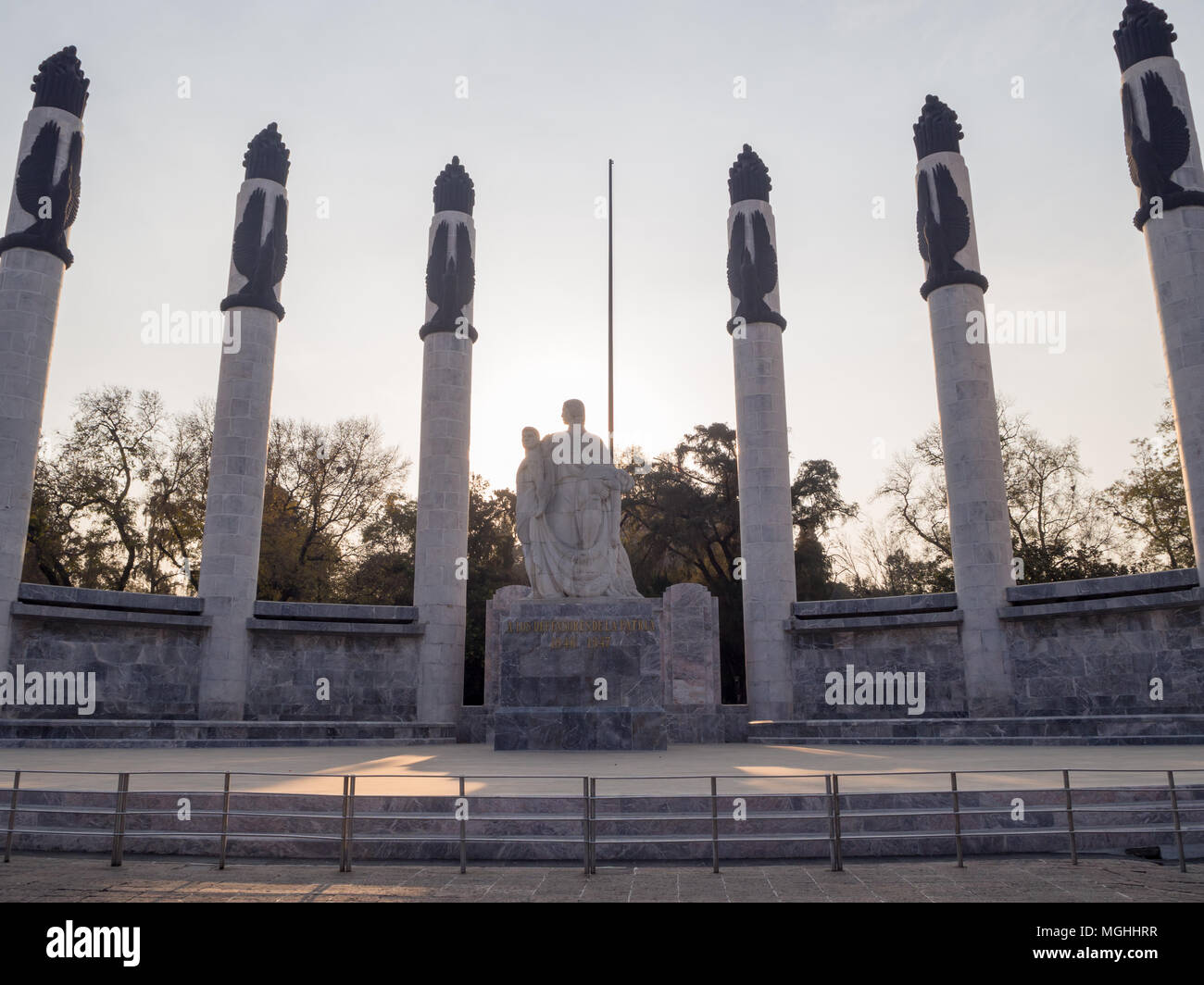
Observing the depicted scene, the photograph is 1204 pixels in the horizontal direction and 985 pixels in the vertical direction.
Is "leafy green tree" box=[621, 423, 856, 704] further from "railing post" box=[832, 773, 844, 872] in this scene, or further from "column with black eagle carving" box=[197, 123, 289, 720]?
"railing post" box=[832, 773, 844, 872]

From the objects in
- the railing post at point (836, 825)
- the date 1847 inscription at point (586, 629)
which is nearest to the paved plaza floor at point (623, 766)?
the railing post at point (836, 825)

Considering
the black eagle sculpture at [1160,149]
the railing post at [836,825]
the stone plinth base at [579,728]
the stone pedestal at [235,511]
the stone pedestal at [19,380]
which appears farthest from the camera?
the stone pedestal at [235,511]

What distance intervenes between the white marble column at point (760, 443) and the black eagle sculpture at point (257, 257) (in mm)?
11426

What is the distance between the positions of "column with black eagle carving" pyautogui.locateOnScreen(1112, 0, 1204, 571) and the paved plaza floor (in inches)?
264

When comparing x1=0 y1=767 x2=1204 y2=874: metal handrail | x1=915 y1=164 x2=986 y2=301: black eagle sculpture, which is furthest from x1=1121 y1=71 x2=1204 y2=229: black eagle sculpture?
x1=0 y1=767 x2=1204 y2=874: metal handrail

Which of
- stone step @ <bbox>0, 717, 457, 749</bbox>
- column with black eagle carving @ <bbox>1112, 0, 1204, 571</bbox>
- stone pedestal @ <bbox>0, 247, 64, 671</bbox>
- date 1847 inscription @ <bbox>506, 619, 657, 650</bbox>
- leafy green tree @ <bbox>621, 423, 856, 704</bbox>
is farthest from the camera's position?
leafy green tree @ <bbox>621, 423, 856, 704</bbox>

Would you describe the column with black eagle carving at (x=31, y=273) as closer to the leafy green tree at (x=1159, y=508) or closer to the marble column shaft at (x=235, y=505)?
the marble column shaft at (x=235, y=505)

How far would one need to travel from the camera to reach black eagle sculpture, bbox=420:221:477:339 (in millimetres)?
22188

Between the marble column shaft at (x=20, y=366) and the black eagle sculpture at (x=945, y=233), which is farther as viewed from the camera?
the black eagle sculpture at (x=945, y=233)

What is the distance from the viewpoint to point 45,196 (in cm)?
1922

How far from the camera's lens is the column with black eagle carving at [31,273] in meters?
17.6

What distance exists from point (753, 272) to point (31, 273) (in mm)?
16577

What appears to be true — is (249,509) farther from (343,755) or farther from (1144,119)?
(1144,119)
